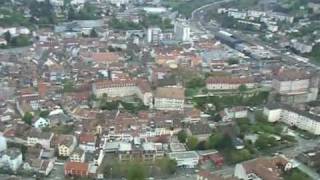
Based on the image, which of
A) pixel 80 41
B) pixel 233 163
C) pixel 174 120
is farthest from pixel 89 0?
pixel 233 163

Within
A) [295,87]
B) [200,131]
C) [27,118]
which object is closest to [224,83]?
[295,87]

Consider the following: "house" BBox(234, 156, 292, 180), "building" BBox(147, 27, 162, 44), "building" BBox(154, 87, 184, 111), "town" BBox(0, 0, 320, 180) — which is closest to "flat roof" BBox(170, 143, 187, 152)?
"town" BBox(0, 0, 320, 180)

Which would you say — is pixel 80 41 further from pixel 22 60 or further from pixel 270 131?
pixel 270 131

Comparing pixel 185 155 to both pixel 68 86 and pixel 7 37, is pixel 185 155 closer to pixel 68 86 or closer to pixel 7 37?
pixel 68 86

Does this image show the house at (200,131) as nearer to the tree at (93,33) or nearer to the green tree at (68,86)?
the green tree at (68,86)

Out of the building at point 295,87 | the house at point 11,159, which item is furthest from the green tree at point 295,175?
the house at point 11,159

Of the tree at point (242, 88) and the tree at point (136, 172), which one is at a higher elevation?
the tree at point (242, 88)
